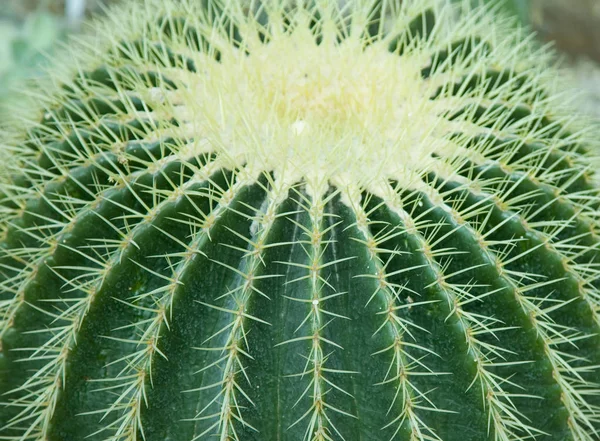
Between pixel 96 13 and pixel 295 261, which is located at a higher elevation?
pixel 295 261

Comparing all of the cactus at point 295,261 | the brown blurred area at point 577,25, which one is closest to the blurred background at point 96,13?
the brown blurred area at point 577,25

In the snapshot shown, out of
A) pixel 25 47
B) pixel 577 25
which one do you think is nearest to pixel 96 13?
pixel 25 47

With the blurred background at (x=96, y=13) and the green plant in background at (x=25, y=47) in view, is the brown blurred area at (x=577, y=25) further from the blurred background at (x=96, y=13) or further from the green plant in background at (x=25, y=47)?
the green plant in background at (x=25, y=47)

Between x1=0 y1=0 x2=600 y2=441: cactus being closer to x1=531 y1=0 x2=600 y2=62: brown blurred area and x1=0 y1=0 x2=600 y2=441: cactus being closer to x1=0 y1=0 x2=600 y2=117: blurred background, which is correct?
x1=0 y1=0 x2=600 y2=117: blurred background

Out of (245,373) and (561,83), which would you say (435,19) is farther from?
(245,373)

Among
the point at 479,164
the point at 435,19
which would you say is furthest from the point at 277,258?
the point at 435,19

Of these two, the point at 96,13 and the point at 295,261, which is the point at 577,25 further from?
the point at 295,261

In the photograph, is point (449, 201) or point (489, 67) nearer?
point (449, 201)
